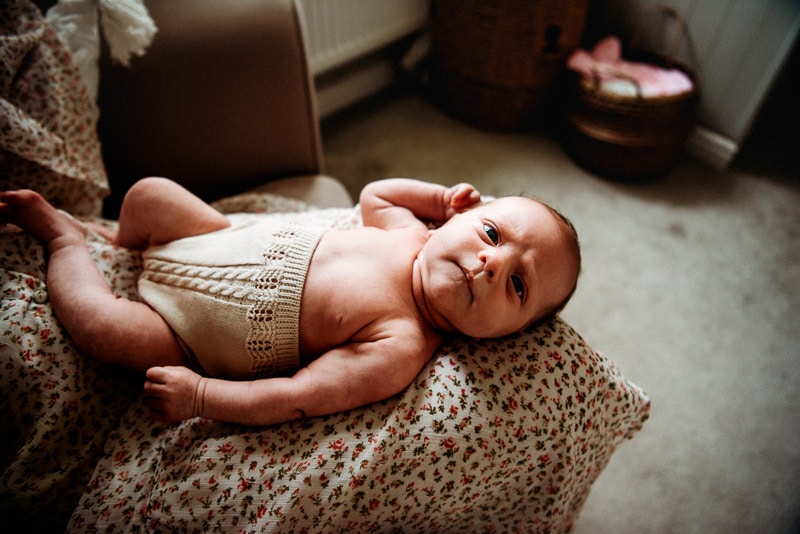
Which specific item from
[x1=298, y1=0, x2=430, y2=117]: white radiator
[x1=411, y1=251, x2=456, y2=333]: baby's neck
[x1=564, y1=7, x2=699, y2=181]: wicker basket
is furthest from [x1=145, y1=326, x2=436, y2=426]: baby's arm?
[x1=564, y1=7, x2=699, y2=181]: wicker basket

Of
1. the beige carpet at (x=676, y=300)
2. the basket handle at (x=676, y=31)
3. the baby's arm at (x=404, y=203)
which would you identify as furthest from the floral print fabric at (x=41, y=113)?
the basket handle at (x=676, y=31)

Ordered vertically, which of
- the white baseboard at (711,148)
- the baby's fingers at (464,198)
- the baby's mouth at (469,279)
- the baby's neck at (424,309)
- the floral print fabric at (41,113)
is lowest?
the white baseboard at (711,148)

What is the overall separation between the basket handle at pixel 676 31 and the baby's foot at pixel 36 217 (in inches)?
85.5

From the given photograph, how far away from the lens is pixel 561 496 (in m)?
0.84

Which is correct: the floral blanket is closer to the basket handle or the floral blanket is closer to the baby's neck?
the baby's neck

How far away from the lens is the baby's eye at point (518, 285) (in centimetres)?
83

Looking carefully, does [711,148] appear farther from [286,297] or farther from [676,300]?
[286,297]

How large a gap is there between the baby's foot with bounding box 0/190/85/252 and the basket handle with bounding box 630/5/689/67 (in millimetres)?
2172

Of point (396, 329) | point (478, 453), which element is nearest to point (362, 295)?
point (396, 329)

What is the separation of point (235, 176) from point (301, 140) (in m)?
0.18

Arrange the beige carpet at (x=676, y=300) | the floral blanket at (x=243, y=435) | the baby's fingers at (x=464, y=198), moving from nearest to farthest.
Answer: the floral blanket at (x=243, y=435) → the baby's fingers at (x=464, y=198) → the beige carpet at (x=676, y=300)

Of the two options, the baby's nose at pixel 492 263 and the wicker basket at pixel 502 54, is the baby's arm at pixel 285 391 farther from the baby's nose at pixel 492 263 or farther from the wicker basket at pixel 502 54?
the wicker basket at pixel 502 54

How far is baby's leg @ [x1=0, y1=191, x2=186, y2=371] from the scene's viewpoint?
2.47 feet

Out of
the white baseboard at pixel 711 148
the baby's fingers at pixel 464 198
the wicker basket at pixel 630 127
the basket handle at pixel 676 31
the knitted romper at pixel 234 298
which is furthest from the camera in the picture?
the white baseboard at pixel 711 148
